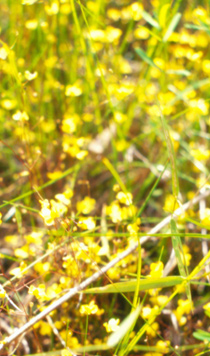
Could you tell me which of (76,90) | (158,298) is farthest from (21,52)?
(158,298)

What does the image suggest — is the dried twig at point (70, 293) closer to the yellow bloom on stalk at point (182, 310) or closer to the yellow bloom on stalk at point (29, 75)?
the yellow bloom on stalk at point (182, 310)

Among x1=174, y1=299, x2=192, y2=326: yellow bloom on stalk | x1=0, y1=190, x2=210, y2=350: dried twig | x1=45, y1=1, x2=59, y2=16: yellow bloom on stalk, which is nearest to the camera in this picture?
x1=0, y1=190, x2=210, y2=350: dried twig

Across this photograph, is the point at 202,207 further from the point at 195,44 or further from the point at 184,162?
the point at 195,44

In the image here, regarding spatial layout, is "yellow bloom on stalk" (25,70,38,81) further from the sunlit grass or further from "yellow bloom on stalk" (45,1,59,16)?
"yellow bloom on stalk" (45,1,59,16)

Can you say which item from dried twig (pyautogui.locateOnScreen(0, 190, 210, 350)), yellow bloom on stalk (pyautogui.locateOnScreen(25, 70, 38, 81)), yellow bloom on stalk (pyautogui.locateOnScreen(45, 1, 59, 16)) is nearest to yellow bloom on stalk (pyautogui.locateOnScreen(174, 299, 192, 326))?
dried twig (pyautogui.locateOnScreen(0, 190, 210, 350))

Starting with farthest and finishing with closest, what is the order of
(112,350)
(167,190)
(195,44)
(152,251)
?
(195,44) < (167,190) < (152,251) < (112,350)

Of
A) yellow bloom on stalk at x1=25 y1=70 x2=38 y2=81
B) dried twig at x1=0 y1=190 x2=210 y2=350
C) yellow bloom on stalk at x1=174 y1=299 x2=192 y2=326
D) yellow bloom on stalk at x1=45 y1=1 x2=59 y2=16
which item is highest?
yellow bloom on stalk at x1=45 y1=1 x2=59 y2=16

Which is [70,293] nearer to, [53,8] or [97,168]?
[97,168]

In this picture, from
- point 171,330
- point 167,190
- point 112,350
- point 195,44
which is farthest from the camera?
point 195,44

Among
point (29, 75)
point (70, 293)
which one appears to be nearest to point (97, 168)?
point (29, 75)

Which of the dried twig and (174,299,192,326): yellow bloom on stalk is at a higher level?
the dried twig

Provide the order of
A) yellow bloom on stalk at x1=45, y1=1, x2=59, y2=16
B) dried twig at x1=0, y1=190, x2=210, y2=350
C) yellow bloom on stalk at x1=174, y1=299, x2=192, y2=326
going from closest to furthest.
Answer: dried twig at x1=0, y1=190, x2=210, y2=350 → yellow bloom on stalk at x1=174, y1=299, x2=192, y2=326 → yellow bloom on stalk at x1=45, y1=1, x2=59, y2=16
